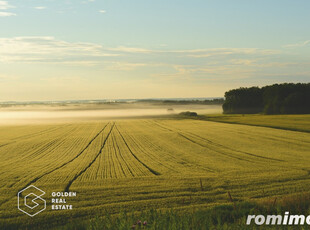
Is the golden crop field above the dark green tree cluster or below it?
below

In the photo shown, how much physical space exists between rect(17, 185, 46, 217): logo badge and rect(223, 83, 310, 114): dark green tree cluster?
9196cm

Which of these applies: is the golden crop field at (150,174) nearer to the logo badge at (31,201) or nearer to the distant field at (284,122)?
the logo badge at (31,201)

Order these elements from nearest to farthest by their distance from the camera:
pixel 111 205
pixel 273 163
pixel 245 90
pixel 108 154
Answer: pixel 111 205 < pixel 273 163 < pixel 108 154 < pixel 245 90

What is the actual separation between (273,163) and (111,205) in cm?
1455

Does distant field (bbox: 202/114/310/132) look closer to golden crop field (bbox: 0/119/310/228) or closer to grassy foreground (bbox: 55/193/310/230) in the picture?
golden crop field (bbox: 0/119/310/228)

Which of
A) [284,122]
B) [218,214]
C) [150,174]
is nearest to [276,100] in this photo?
[284,122]

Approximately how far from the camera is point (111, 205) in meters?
13.4

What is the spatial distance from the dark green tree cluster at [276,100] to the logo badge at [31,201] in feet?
302

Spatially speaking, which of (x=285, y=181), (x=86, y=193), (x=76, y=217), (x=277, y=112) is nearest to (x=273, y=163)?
(x=285, y=181)

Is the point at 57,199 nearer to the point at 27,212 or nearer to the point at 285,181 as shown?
the point at 27,212

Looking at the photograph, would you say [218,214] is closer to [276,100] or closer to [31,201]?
[31,201]

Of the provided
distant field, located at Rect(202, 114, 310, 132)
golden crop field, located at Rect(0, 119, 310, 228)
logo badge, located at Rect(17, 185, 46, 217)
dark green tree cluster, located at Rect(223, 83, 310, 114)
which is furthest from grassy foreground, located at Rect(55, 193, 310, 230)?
dark green tree cluster, located at Rect(223, 83, 310, 114)

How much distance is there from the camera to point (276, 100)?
342ft

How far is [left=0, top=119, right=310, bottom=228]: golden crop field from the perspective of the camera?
13.9 meters
